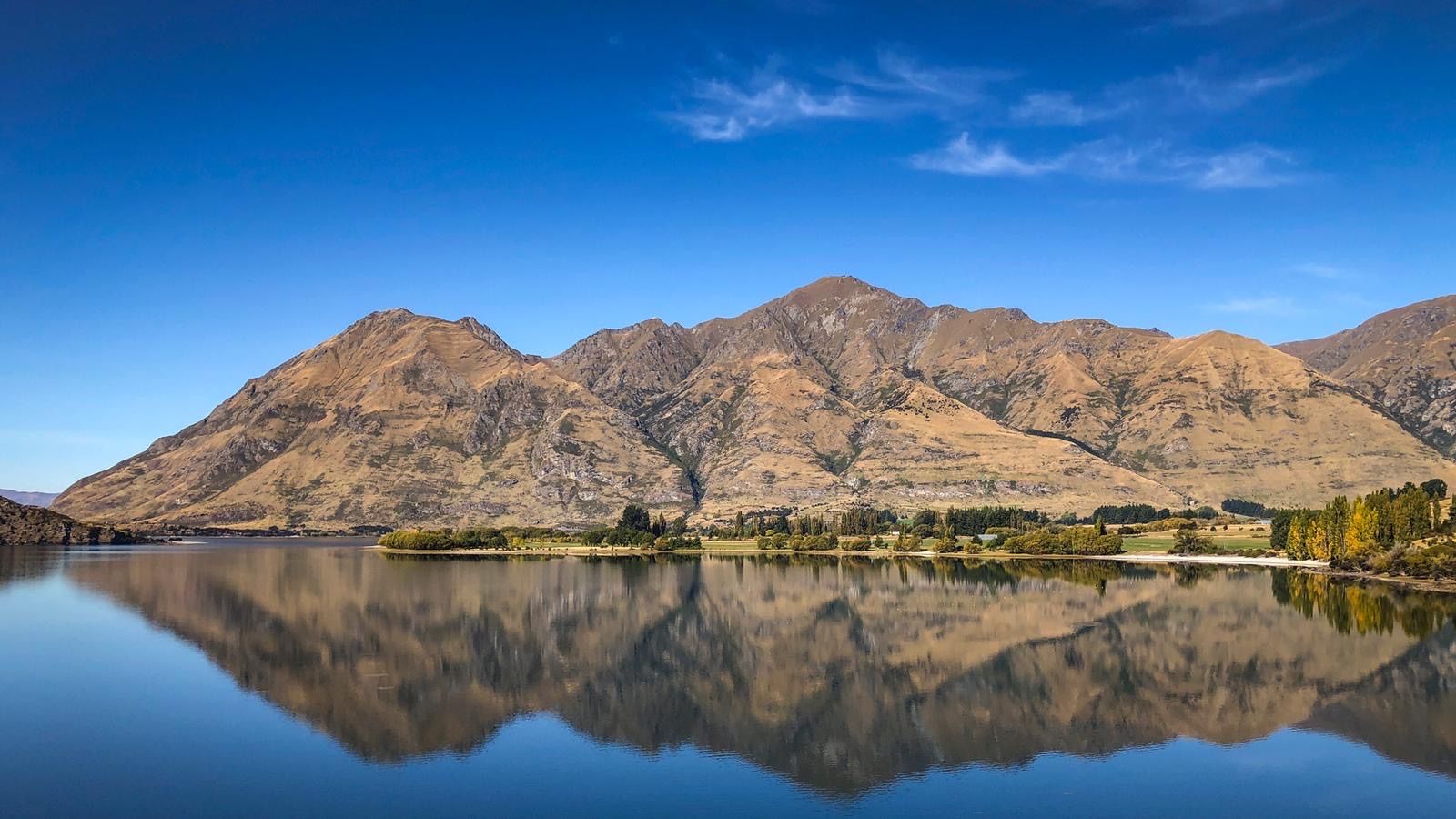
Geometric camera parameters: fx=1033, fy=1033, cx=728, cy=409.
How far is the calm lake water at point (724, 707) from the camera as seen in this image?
144 ft

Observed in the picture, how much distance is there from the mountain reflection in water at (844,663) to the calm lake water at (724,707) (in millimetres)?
382

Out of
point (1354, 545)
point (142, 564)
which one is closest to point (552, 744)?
point (1354, 545)

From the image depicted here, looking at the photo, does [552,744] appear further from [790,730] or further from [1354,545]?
[1354,545]

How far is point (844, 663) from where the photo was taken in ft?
252

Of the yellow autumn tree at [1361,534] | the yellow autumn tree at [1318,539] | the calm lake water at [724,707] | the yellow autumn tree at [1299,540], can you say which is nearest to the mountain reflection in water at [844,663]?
the calm lake water at [724,707]

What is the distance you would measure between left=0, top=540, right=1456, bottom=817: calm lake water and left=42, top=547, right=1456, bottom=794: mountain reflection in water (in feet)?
1.25

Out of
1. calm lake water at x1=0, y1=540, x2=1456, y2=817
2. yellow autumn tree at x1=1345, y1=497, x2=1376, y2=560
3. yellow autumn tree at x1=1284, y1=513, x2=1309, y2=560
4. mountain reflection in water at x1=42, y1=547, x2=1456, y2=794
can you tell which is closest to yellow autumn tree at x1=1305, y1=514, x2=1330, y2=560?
yellow autumn tree at x1=1284, y1=513, x2=1309, y2=560

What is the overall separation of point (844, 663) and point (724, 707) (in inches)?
696

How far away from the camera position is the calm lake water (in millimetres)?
43875

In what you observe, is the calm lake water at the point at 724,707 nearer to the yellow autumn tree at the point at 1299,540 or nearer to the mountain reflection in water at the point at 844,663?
the mountain reflection in water at the point at 844,663

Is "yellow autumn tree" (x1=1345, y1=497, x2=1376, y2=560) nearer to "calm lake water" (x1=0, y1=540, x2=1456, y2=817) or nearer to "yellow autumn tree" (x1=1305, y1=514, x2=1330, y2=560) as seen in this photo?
"yellow autumn tree" (x1=1305, y1=514, x2=1330, y2=560)

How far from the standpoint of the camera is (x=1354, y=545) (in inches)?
6240

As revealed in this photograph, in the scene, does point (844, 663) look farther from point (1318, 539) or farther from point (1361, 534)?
point (1318, 539)

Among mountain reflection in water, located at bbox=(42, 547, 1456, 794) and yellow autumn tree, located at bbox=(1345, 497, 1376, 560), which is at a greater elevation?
yellow autumn tree, located at bbox=(1345, 497, 1376, 560)
